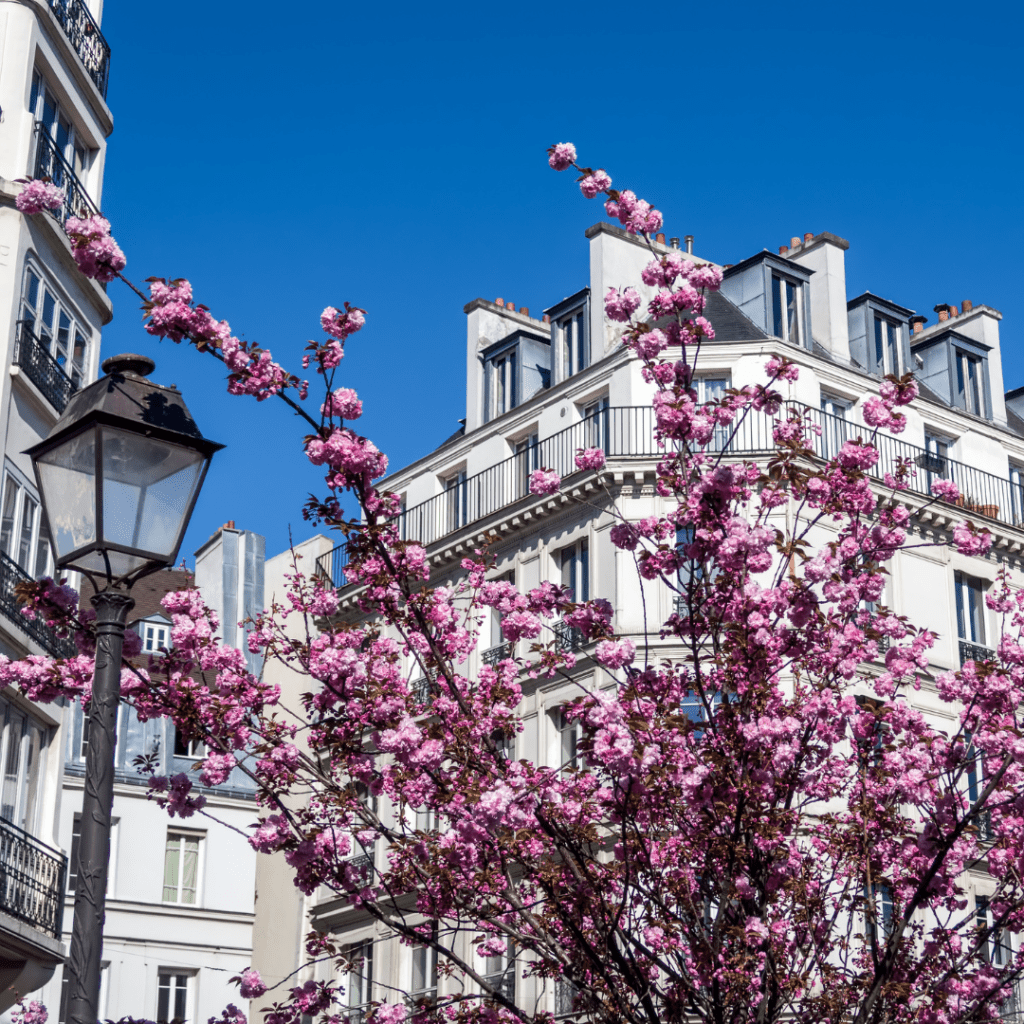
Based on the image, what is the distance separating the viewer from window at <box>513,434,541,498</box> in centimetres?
3716

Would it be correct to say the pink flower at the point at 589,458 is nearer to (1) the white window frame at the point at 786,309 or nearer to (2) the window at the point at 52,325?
(2) the window at the point at 52,325

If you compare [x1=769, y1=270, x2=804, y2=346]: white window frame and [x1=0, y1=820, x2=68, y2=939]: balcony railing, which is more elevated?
[x1=769, y1=270, x2=804, y2=346]: white window frame

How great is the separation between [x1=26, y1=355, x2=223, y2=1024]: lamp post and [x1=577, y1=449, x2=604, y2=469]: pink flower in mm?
5778

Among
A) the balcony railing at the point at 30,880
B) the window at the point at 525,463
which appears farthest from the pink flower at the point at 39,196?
the window at the point at 525,463

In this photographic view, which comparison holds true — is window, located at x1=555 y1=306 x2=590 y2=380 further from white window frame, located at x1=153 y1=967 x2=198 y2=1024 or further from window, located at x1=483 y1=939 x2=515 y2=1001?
white window frame, located at x1=153 y1=967 x2=198 y2=1024

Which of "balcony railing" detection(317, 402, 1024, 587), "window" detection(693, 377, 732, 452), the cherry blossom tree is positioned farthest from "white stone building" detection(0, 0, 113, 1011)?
"window" detection(693, 377, 732, 452)

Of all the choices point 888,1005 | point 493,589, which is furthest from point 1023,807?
point 493,589

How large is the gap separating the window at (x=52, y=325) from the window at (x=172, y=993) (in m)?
21.6

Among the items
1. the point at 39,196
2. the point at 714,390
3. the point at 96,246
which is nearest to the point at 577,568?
the point at 714,390

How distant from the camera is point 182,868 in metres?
40.9

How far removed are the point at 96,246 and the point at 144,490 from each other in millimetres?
2575

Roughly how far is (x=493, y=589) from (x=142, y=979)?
2817cm

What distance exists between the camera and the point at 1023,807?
40.3 ft

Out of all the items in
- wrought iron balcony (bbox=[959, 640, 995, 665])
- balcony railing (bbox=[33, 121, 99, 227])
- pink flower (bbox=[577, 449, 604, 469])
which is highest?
balcony railing (bbox=[33, 121, 99, 227])
